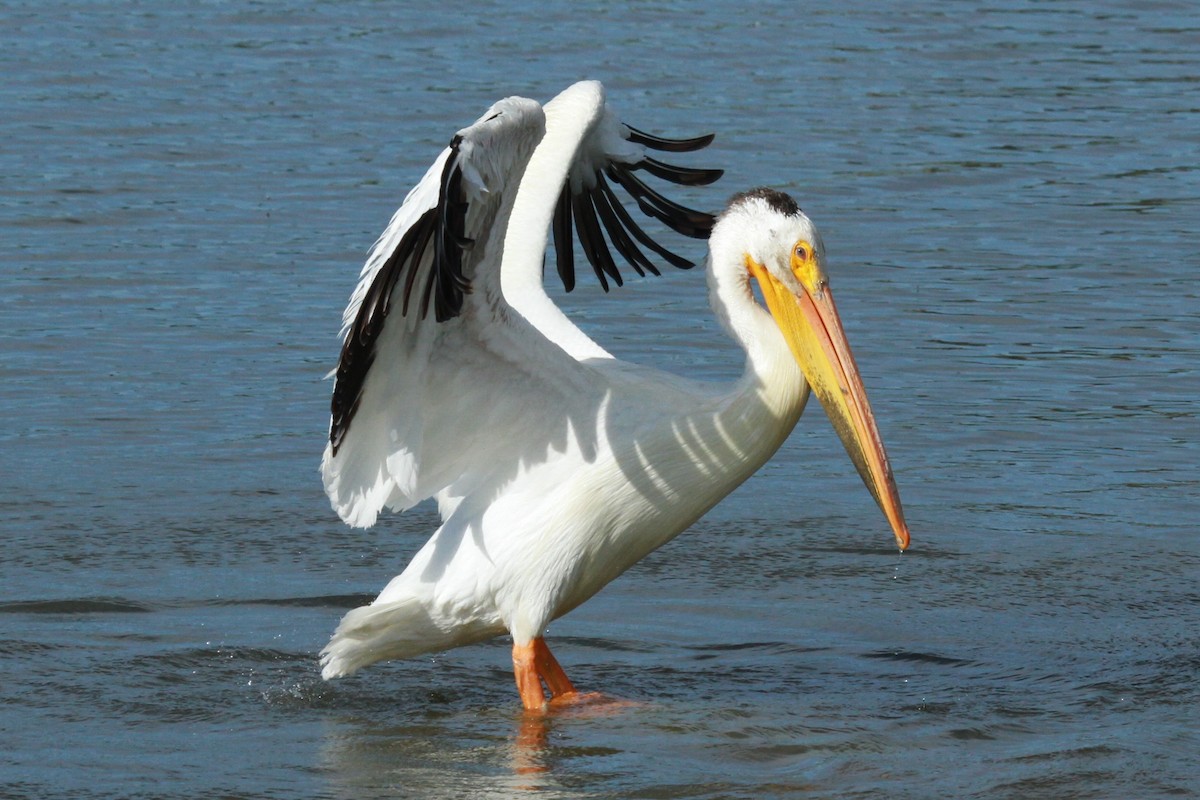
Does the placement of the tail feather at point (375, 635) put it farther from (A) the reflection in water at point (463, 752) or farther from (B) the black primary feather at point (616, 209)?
(B) the black primary feather at point (616, 209)

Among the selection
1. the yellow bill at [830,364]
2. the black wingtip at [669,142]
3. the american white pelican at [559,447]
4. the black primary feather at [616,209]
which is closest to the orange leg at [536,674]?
the american white pelican at [559,447]

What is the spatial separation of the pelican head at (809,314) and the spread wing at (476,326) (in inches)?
23.4

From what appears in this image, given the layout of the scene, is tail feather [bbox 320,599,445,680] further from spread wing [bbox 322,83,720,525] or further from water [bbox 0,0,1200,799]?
spread wing [bbox 322,83,720,525]

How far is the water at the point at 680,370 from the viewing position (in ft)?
19.6

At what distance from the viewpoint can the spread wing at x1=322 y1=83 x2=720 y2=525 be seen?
545 cm

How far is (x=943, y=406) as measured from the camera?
918 cm

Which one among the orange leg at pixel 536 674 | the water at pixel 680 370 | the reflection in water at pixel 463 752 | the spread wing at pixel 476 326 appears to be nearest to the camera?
the spread wing at pixel 476 326

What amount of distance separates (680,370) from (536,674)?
3268mm

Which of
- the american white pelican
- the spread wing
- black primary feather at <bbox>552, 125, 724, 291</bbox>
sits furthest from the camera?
black primary feather at <bbox>552, 125, 724, 291</bbox>

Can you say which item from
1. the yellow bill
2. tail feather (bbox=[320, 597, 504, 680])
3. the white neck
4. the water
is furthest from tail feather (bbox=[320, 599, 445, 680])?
the yellow bill

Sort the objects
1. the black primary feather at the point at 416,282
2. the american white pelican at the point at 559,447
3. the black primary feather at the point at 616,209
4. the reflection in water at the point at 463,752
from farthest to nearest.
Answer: the black primary feather at the point at 616,209 → the american white pelican at the point at 559,447 → the reflection in water at the point at 463,752 → the black primary feather at the point at 416,282

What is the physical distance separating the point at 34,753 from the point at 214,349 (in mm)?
4213

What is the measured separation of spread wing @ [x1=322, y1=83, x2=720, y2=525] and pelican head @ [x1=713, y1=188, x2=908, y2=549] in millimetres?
594

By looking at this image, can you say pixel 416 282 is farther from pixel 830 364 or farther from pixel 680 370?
pixel 680 370
